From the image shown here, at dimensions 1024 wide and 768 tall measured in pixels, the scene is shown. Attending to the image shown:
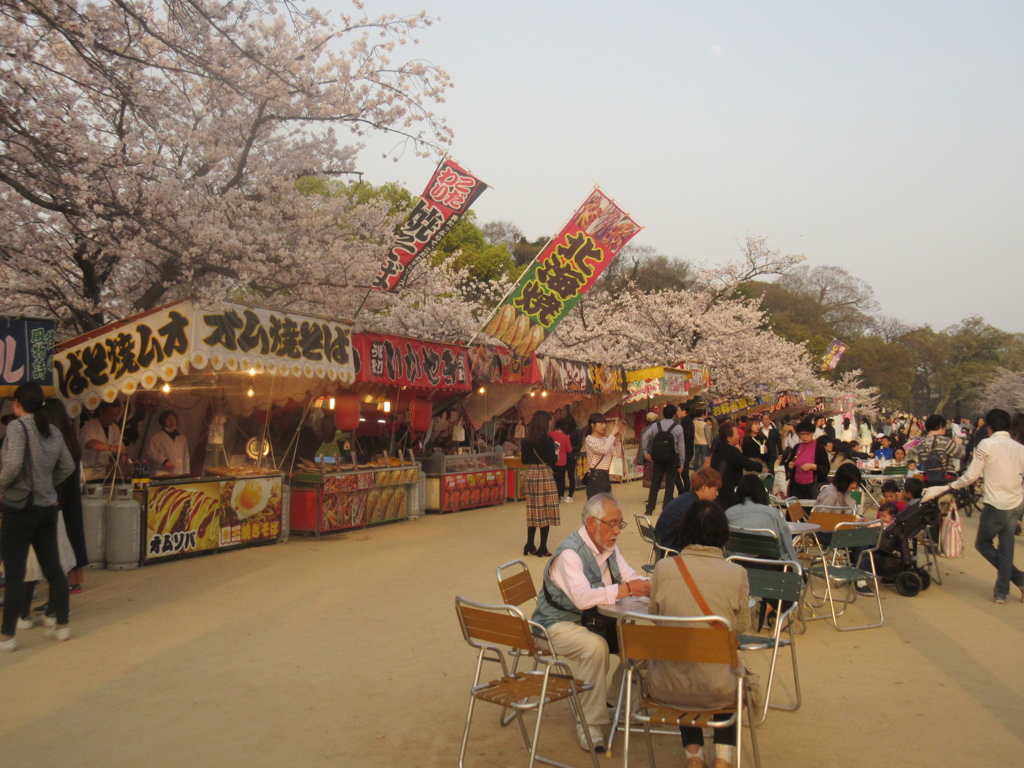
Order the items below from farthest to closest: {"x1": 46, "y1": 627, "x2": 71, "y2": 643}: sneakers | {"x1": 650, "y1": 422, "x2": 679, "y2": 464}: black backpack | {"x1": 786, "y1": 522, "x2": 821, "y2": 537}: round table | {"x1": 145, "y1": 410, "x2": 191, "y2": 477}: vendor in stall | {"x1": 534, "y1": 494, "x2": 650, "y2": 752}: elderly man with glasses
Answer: {"x1": 650, "y1": 422, "x2": 679, "y2": 464}: black backpack, {"x1": 145, "y1": 410, "x2": 191, "y2": 477}: vendor in stall, {"x1": 786, "y1": 522, "x2": 821, "y2": 537}: round table, {"x1": 46, "y1": 627, "x2": 71, "y2": 643}: sneakers, {"x1": 534, "y1": 494, "x2": 650, "y2": 752}: elderly man with glasses

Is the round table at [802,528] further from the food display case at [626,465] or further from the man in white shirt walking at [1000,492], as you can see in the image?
the food display case at [626,465]

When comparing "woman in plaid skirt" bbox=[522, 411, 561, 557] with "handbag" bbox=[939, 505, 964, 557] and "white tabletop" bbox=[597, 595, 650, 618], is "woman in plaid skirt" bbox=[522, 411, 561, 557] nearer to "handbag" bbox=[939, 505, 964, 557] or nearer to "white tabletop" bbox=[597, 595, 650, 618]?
"handbag" bbox=[939, 505, 964, 557]

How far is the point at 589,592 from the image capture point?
4.13 m

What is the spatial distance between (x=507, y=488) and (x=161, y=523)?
27.2ft

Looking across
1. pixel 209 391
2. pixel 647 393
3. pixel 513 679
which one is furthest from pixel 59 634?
pixel 647 393

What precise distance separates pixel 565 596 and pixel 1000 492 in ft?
17.3

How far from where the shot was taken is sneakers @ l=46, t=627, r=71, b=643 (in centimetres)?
594

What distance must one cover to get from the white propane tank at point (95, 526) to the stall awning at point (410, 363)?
362 cm

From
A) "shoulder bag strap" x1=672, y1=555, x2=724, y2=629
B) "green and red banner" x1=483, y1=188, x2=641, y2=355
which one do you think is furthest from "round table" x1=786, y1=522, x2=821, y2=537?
"green and red banner" x1=483, y1=188, x2=641, y2=355

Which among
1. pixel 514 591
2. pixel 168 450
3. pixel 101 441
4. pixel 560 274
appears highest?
pixel 560 274

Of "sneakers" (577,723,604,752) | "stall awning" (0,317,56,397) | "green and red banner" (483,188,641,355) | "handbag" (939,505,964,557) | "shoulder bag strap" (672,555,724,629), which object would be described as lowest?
"sneakers" (577,723,604,752)

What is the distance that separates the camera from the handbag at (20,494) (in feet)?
18.9

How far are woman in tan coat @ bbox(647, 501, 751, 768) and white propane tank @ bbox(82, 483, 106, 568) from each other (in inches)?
270

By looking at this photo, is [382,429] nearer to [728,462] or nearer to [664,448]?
[664,448]
